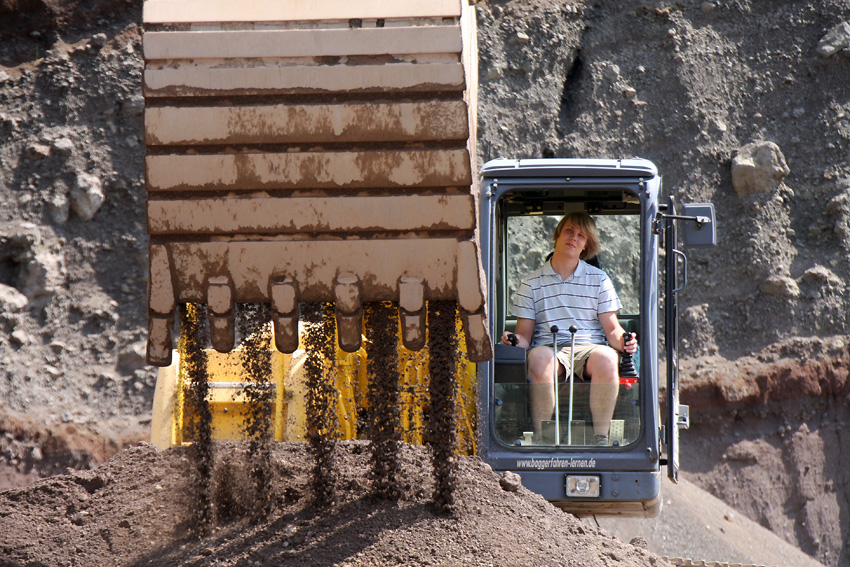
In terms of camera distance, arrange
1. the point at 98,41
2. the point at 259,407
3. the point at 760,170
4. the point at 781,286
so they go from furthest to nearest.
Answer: the point at 760,170 < the point at 98,41 < the point at 781,286 < the point at 259,407

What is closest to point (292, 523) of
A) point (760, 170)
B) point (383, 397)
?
point (383, 397)

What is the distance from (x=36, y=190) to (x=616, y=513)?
812 cm

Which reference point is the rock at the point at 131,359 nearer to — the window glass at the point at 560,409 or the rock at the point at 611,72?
the window glass at the point at 560,409

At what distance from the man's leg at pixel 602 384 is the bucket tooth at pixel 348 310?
1.53m

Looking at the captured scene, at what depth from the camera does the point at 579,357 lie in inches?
171

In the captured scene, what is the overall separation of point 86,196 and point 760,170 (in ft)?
27.5

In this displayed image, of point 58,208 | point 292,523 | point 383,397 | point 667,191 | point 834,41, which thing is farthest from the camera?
point 834,41

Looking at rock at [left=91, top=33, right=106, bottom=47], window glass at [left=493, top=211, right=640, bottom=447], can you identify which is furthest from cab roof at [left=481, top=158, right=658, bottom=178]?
rock at [left=91, top=33, right=106, bottom=47]

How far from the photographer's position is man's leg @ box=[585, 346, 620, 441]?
14.0 ft

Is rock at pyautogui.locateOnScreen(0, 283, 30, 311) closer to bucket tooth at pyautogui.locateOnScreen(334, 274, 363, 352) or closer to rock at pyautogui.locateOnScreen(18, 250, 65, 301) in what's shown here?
rock at pyautogui.locateOnScreen(18, 250, 65, 301)

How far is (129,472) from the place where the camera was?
418 centimetres

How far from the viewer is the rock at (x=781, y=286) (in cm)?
1031

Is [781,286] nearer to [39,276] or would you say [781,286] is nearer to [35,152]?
[39,276]

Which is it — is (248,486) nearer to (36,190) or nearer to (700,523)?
(700,523)
